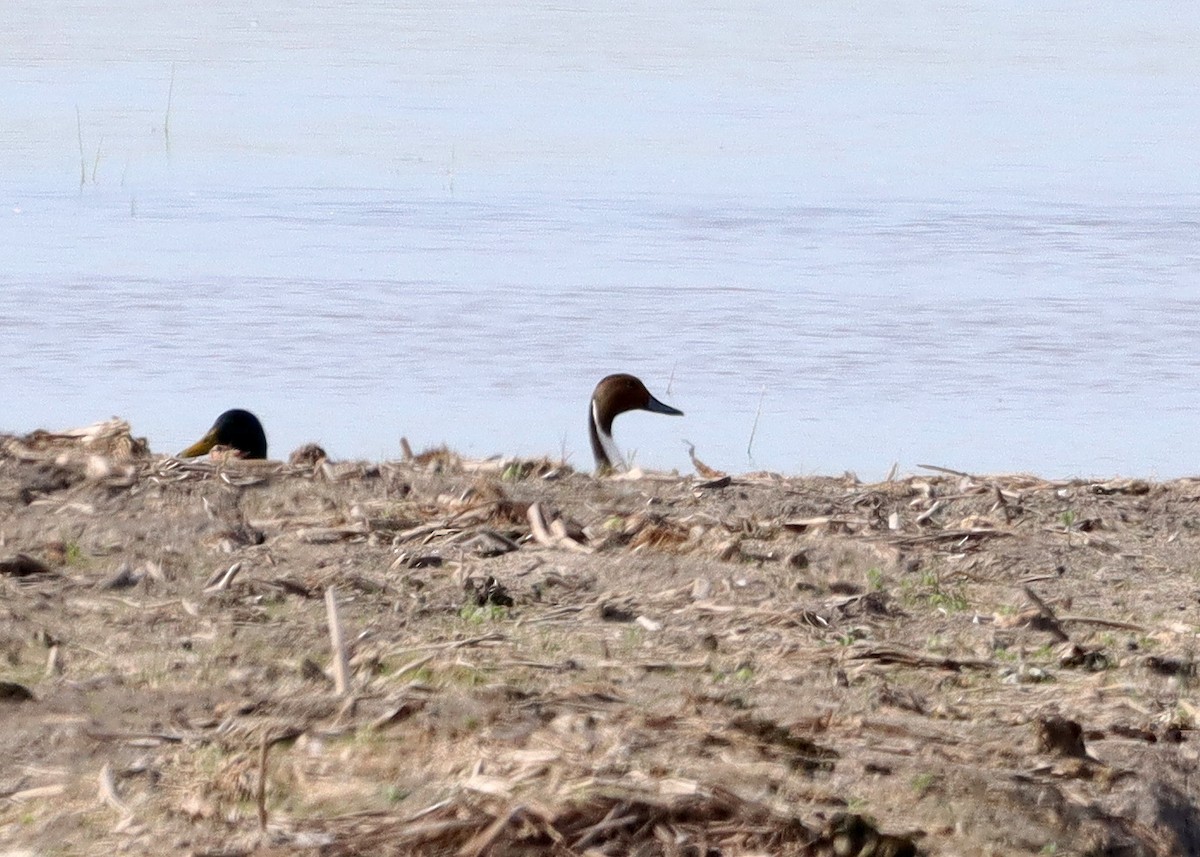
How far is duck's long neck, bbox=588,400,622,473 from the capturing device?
30.7 feet

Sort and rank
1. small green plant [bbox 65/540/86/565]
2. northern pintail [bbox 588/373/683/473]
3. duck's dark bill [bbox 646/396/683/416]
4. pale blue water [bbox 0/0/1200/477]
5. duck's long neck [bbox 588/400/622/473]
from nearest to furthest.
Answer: small green plant [bbox 65/540/86/565] → duck's long neck [bbox 588/400/622/473] → northern pintail [bbox 588/373/683/473] → duck's dark bill [bbox 646/396/683/416] → pale blue water [bbox 0/0/1200/477]

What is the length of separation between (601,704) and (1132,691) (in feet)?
4.01

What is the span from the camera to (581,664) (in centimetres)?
451

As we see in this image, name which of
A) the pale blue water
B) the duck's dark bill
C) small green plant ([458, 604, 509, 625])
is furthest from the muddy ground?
the pale blue water

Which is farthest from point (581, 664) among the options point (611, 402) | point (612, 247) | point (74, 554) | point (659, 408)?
point (612, 247)

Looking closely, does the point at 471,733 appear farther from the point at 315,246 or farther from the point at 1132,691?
the point at 315,246

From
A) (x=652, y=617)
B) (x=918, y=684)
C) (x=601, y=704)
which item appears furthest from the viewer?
(x=652, y=617)

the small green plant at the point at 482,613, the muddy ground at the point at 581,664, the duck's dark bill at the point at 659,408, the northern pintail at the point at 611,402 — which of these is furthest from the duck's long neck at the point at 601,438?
the small green plant at the point at 482,613

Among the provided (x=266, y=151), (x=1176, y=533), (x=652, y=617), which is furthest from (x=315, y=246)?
(x=652, y=617)

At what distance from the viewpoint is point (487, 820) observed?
3.47 meters

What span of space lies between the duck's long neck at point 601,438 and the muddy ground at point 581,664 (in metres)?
2.39

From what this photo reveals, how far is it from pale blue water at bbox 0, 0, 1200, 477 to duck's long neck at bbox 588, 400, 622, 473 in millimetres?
135

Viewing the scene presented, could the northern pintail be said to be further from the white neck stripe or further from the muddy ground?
the muddy ground

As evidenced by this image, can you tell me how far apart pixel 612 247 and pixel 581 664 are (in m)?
9.90
